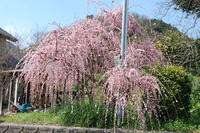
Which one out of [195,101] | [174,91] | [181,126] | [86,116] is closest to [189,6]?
[195,101]

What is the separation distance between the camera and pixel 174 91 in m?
5.30

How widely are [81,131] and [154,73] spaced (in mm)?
2329

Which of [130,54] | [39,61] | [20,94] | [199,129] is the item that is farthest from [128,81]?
[20,94]

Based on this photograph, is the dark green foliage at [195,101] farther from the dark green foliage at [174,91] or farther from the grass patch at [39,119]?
the grass patch at [39,119]

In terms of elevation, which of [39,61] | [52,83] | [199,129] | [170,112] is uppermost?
[39,61]

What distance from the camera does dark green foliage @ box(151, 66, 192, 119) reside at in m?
5.31

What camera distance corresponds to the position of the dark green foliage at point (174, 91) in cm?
531

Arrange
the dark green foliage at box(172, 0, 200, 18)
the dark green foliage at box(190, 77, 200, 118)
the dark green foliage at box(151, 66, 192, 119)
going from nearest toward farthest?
the dark green foliage at box(151, 66, 192, 119) → the dark green foliage at box(190, 77, 200, 118) → the dark green foliage at box(172, 0, 200, 18)

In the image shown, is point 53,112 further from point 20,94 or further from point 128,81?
point 20,94

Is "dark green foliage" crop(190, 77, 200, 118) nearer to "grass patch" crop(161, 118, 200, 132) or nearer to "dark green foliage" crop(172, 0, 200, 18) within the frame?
"grass patch" crop(161, 118, 200, 132)

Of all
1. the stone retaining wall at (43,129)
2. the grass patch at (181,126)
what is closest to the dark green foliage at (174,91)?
the grass patch at (181,126)

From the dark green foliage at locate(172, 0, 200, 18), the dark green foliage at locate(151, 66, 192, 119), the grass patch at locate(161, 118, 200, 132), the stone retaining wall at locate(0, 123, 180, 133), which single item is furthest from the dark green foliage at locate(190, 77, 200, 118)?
the dark green foliage at locate(172, 0, 200, 18)

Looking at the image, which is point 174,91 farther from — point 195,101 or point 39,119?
point 39,119

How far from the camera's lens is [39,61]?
184 inches
